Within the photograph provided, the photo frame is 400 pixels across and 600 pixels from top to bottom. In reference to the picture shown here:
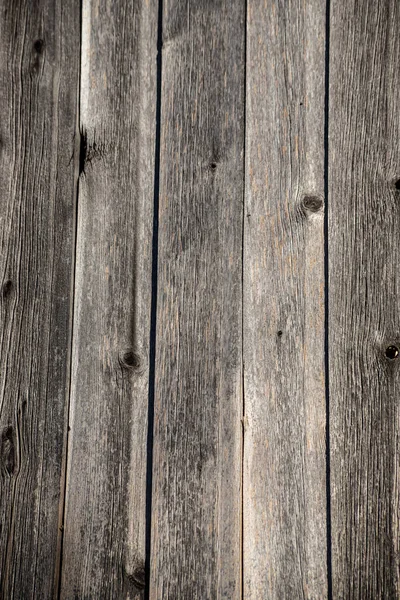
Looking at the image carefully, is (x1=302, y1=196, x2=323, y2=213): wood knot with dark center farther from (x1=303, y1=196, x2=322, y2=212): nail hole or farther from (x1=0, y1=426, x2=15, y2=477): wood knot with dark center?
(x1=0, y1=426, x2=15, y2=477): wood knot with dark center

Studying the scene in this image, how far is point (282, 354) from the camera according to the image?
1.16 meters

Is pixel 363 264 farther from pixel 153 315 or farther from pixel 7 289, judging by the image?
pixel 7 289

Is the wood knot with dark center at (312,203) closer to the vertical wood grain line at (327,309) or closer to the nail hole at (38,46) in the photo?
the vertical wood grain line at (327,309)

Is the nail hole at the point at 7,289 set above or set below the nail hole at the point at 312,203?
below

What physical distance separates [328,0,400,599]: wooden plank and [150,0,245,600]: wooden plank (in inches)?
8.7

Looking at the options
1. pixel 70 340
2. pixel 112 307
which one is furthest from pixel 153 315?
pixel 70 340

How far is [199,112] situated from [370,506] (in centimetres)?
98

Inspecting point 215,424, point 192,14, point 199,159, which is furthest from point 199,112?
point 215,424

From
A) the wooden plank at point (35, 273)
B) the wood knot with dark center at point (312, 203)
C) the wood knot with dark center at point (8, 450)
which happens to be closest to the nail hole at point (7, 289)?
the wooden plank at point (35, 273)

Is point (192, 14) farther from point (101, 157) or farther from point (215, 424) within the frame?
point (215, 424)

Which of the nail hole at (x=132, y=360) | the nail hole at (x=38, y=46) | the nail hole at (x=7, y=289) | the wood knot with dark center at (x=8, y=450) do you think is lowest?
the wood knot with dark center at (x=8, y=450)

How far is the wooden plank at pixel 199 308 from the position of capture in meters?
1.15

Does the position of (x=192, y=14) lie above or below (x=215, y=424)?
above

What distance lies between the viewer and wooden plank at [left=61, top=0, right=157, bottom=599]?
3.80 feet
